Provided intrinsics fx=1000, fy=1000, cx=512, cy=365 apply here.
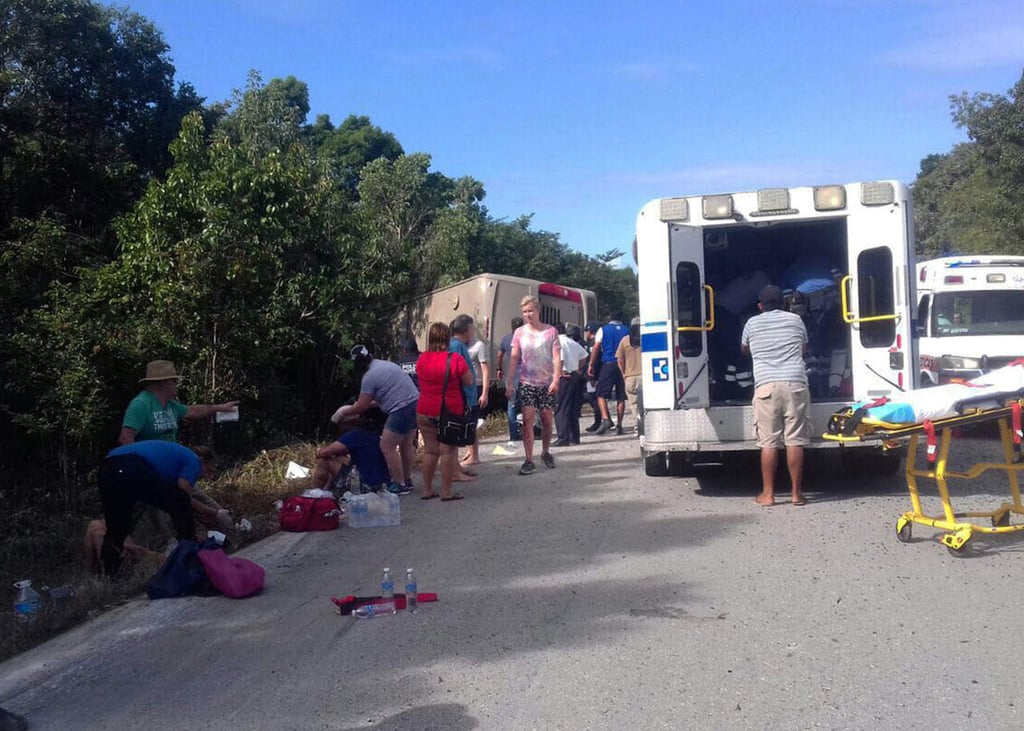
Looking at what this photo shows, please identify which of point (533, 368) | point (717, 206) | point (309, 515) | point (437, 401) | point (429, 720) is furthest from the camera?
point (533, 368)

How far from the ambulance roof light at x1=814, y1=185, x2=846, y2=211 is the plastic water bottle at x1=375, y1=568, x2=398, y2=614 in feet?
17.6

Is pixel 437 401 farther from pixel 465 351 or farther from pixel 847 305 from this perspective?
pixel 847 305

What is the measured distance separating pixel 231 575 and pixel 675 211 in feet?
16.9

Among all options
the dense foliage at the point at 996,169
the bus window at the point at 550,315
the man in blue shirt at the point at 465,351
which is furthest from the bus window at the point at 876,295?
the dense foliage at the point at 996,169

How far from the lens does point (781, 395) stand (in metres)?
8.77

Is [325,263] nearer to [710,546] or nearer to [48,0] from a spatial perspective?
[48,0]

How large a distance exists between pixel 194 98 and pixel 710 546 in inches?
660

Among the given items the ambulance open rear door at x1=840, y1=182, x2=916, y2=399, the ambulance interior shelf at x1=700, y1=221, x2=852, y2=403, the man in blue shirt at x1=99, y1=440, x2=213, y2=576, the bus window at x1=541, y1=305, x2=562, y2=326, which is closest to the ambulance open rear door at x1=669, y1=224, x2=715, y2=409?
the ambulance interior shelf at x1=700, y1=221, x2=852, y2=403

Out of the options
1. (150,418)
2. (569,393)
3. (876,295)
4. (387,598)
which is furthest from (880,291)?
(150,418)

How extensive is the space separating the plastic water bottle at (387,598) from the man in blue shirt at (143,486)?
1.84 meters

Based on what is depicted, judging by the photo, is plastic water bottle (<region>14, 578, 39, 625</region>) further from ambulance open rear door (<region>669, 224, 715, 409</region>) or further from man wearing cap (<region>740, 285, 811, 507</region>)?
man wearing cap (<region>740, 285, 811, 507</region>)

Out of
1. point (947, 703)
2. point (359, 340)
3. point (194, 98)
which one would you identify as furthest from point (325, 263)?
point (947, 703)

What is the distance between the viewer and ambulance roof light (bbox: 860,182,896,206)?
354 inches

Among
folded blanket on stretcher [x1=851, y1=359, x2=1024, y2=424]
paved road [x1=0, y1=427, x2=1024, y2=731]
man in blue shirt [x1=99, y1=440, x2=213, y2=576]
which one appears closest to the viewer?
paved road [x1=0, y1=427, x2=1024, y2=731]
